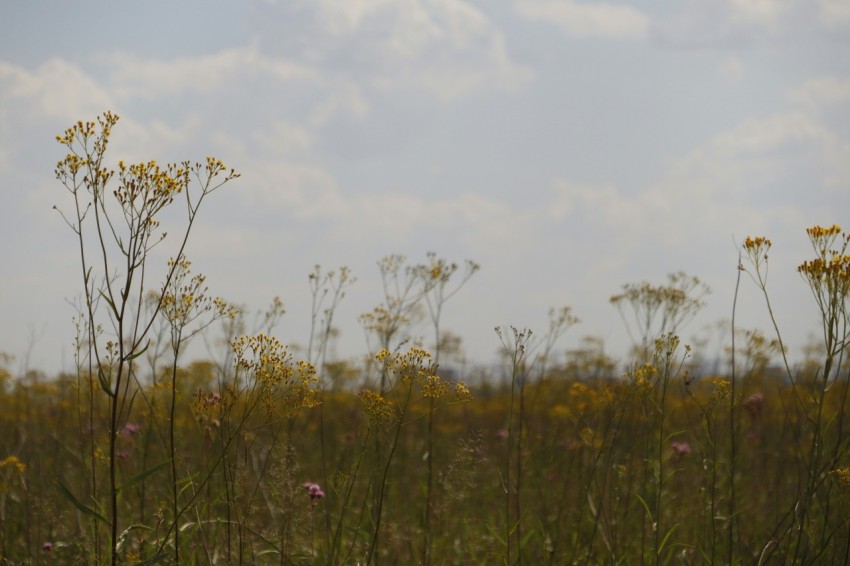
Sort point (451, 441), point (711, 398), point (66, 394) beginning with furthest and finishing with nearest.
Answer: point (451, 441) < point (66, 394) < point (711, 398)

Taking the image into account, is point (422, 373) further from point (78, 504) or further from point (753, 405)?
point (753, 405)

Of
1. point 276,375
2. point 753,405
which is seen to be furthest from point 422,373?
point 753,405

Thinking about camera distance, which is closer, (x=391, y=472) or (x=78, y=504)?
(x=78, y=504)

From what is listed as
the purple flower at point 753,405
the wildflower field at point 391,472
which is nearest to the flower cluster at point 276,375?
the wildflower field at point 391,472

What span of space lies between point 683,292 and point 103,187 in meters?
3.82

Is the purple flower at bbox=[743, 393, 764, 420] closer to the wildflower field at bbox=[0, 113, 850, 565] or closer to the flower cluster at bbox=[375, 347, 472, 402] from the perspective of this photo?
the wildflower field at bbox=[0, 113, 850, 565]

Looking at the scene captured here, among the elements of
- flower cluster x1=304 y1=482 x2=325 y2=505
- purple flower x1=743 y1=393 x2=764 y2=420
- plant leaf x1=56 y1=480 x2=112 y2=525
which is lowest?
flower cluster x1=304 y1=482 x2=325 y2=505

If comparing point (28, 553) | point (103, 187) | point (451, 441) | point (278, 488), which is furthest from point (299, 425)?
point (103, 187)

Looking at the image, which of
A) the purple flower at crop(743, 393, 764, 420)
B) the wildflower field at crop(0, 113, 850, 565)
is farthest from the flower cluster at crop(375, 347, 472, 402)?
the purple flower at crop(743, 393, 764, 420)

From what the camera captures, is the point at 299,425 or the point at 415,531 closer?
the point at 415,531

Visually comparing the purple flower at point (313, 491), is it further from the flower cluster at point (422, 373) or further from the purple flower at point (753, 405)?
the purple flower at point (753, 405)

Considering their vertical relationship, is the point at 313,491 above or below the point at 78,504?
below

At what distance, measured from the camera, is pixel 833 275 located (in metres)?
3.67

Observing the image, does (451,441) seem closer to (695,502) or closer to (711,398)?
(695,502)
